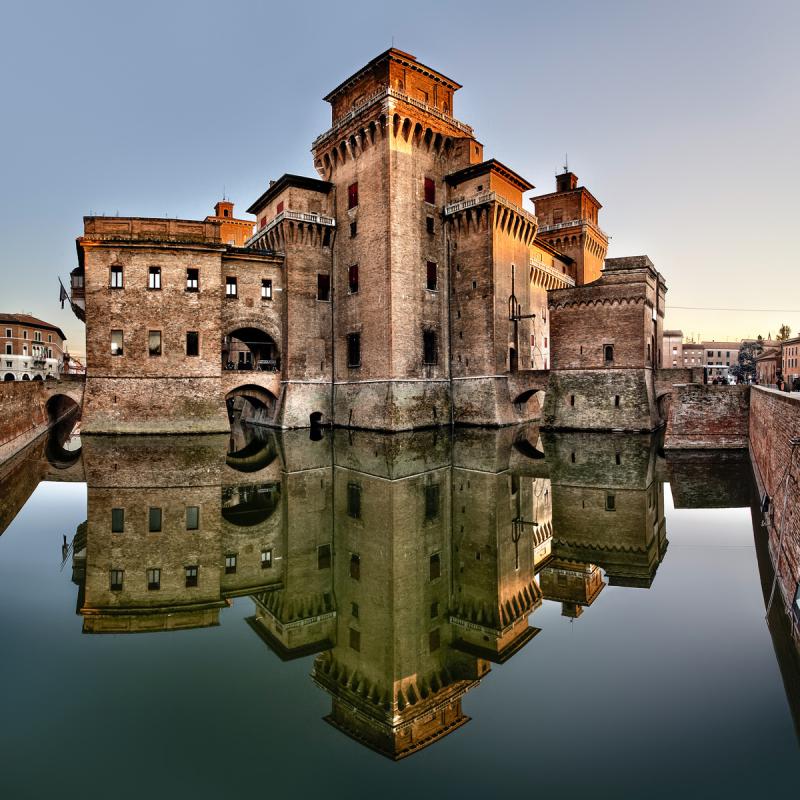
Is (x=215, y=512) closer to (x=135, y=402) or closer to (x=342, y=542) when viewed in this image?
(x=342, y=542)

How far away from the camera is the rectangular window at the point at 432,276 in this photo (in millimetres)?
29125

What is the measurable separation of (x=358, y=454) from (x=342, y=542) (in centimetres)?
1016

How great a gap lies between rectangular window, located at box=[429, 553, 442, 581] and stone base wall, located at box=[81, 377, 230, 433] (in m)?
20.2

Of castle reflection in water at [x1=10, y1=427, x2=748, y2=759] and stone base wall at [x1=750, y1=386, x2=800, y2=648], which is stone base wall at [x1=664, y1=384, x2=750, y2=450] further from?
stone base wall at [x1=750, y1=386, x2=800, y2=648]

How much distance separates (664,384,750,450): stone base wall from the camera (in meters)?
20.3

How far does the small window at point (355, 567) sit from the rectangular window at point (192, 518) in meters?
3.70

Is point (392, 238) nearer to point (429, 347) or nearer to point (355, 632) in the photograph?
point (429, 347)

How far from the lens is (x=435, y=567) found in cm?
857

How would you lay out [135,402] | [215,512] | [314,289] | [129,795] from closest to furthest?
[129,795] < [215,512] < [135,402] < [314,289]

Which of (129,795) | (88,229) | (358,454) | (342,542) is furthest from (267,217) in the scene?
(129,795)

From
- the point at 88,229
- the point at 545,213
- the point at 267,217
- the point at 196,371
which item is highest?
the point at 545,213

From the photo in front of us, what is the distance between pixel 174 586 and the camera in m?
7.93

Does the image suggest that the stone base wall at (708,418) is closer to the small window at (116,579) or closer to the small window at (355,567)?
the small window at (355,567)

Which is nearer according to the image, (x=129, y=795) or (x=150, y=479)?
(x=129, y=795)
